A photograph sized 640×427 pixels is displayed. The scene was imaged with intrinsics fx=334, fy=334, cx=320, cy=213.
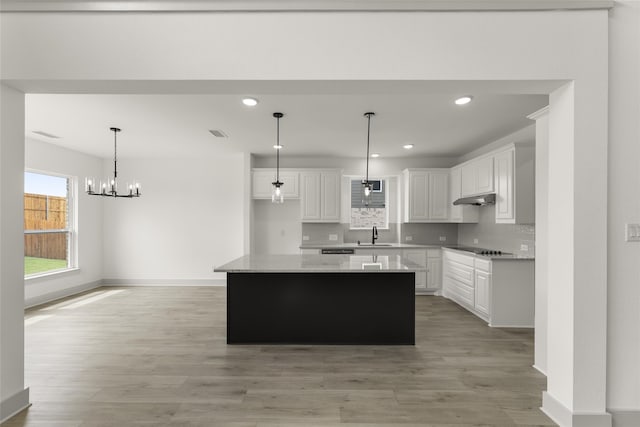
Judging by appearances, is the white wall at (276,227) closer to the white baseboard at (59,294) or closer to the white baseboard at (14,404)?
the white baseboard at (59,294)

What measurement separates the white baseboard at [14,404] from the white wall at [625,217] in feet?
12.9

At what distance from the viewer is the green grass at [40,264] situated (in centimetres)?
539

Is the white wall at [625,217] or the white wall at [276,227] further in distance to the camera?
the white wall at [276,227]

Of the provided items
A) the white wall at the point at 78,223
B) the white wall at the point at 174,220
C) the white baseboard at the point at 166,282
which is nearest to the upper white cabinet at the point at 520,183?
the white wall at the point at 174,220

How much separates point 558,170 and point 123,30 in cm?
302

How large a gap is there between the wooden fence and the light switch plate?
7.33 meters

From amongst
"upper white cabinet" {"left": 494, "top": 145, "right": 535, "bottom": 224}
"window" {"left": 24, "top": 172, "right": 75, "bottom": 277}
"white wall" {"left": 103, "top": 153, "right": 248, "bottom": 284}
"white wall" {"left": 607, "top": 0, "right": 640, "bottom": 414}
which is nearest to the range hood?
"upper white cabinet" {"left": 494, "top": 145, "right": 535, "bottom": 224}

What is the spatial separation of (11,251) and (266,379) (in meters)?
2.07

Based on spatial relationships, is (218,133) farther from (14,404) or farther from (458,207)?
(458,207)

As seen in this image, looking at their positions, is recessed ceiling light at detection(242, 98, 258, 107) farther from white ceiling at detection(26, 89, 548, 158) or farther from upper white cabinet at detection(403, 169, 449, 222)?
upper white cabinet at detection(403, 169, 449, 222)

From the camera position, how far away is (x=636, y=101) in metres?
2.13

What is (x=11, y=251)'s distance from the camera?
7.38 ft

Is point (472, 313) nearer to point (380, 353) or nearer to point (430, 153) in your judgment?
point (380, 353)

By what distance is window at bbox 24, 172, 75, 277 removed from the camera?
5406 millimetres
